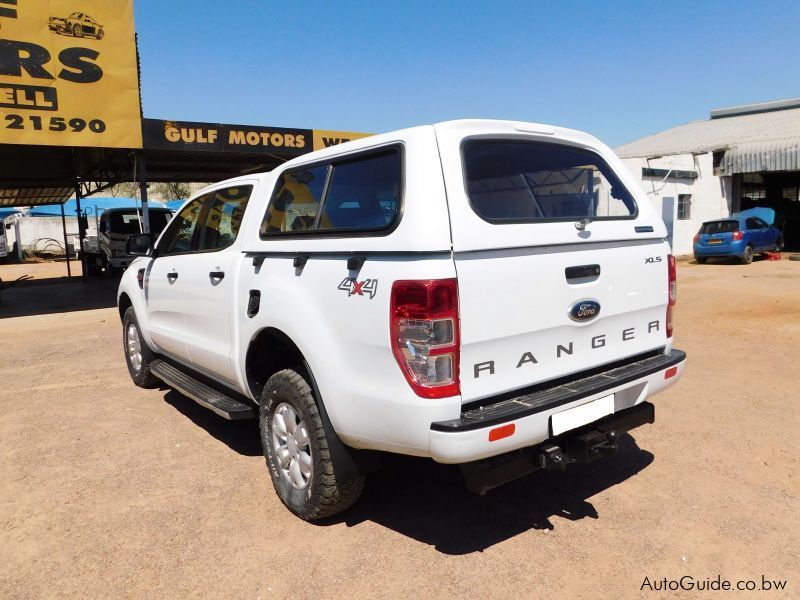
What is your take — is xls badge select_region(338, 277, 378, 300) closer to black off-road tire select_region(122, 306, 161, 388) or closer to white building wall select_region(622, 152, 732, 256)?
black off-road tire select_region(122, 306, 161, 388)

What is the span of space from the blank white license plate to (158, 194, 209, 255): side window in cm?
306

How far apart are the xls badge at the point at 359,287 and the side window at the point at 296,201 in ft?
1.99

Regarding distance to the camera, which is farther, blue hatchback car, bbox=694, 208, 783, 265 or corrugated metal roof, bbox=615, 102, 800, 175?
corrugated metal roof, bbox=615, 102, 800, 175

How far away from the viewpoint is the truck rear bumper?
8.00ft

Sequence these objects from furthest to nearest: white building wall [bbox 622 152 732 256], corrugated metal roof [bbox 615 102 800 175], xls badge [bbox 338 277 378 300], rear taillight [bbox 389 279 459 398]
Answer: corrugated metal roof [bbox 615 102 800 175]
white building wall [bbox 622 152 732 256]
xls badge [bbox 338 277 378 300]
rear taillight [bbox 389 279 459 398]

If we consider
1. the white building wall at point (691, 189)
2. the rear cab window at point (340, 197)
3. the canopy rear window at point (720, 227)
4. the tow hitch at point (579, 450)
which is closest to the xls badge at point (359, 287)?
the rear cab window at point (340, 197)

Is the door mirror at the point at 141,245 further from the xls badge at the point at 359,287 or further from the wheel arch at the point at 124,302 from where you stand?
the xls badge at the point at 359,287

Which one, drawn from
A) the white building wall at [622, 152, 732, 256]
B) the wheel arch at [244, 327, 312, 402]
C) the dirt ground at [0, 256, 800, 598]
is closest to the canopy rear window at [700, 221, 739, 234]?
the white building wall at [622, 152, 732, 256]

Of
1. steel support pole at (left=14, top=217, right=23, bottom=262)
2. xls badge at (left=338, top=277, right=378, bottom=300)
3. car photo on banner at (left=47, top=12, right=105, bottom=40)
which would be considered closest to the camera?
xls badge at (left=338, top=277, right=378, bottom=300)

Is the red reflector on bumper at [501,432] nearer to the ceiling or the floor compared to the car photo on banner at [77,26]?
nearer to the floor

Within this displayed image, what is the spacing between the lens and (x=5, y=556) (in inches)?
116

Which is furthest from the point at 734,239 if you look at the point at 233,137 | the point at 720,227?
the point at 233,137

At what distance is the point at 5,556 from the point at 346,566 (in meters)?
1.75

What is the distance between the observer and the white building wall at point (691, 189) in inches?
784
